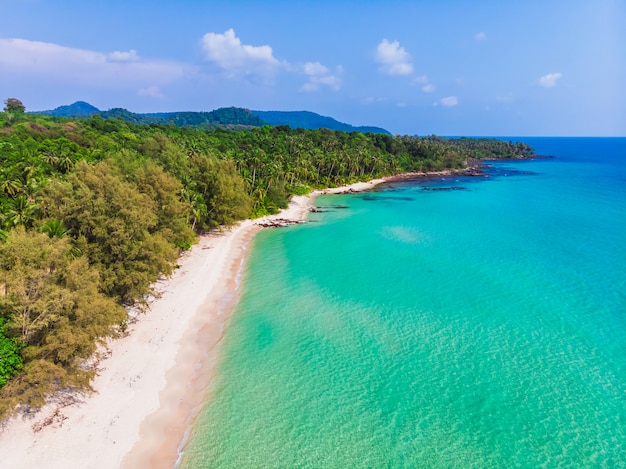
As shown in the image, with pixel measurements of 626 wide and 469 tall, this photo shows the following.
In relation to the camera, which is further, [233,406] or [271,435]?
[233,406]

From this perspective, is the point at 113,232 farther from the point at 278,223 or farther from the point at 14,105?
the point at 14,105

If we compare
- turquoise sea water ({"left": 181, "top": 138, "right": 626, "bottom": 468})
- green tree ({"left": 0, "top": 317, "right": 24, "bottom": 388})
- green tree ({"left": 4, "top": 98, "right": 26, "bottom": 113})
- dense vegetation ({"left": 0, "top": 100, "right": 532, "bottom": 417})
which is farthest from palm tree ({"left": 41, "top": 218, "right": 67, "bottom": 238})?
green tree ({"left": 4, "top": 98, "right": 26, "bottom": 113})

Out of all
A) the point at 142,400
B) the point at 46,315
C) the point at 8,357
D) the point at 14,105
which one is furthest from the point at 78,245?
the point at 14,105

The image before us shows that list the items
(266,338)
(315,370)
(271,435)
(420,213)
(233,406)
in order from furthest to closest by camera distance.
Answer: (420,213) → (266,338) → (315,370) → (233,406) → (271,435)

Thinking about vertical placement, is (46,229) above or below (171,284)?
above

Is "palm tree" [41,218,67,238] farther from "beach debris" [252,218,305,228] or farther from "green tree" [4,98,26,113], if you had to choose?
"green tree" [4,98,26,113]

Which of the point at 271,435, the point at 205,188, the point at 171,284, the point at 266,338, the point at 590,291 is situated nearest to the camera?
the point at 271,435

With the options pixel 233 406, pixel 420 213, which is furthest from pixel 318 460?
pixel 420 213

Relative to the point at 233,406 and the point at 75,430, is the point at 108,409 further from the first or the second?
the point at 233,406
